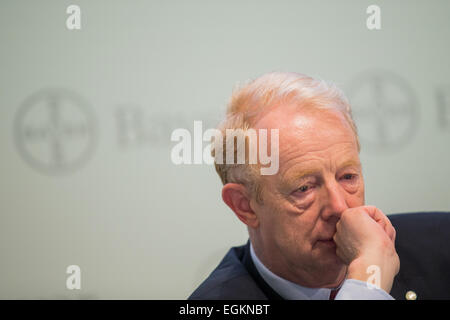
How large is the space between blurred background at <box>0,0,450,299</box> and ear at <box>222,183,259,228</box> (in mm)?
531

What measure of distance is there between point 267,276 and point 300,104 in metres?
0.64

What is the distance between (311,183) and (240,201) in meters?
0.27

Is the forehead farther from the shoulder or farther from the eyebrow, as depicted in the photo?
the shoulder

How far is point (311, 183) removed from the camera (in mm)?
1238

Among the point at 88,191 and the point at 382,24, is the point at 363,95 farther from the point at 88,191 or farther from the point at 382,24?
the point at 88,191

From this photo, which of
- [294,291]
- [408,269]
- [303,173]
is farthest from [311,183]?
[408,269]

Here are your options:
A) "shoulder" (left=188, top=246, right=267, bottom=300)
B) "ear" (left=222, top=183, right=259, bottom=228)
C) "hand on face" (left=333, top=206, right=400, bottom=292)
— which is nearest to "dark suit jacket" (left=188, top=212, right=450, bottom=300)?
"shoulder" (left=188, top=246, right=267, bottom=300)

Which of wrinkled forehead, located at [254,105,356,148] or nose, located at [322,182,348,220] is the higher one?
wrinkled forehead, located at [254,105,356,148]

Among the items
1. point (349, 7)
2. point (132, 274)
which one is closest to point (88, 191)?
point (132, 274)

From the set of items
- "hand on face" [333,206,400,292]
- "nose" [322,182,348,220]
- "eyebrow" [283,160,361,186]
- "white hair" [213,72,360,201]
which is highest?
"white hair" [213,72,360,201]

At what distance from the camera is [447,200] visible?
87.3 inches

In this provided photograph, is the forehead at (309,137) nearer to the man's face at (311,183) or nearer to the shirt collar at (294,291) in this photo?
the man's face at (311,183)

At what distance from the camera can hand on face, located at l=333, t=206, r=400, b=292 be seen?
3.39 ft

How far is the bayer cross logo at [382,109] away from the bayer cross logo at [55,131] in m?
1.37
